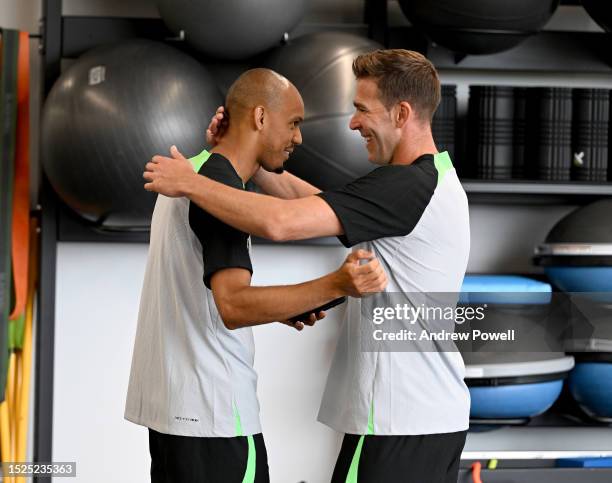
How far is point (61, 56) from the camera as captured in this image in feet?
11.8

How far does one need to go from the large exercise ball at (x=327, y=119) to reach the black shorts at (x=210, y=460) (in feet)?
4.23

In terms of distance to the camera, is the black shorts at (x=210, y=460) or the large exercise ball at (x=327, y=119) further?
the large exercise ball at (x=327, y=119)

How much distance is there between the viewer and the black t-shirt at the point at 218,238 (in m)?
1.95

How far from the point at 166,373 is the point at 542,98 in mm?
2087

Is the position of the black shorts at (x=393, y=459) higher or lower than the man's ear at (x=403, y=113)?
lower

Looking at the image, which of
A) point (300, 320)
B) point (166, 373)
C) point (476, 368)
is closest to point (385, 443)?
point (300, 320)

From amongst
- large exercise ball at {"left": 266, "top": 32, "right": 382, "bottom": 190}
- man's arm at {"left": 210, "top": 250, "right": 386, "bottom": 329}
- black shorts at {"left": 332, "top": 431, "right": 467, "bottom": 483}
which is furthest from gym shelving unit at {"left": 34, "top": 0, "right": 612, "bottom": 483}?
man's arm at {"left": 210, "top": 250, "right": 386, "bottom": 329}

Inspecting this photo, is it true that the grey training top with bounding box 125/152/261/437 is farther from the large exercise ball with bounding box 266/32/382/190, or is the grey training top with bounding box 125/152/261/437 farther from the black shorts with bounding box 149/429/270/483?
the large exercise ball with bounding box 266/32/382/190

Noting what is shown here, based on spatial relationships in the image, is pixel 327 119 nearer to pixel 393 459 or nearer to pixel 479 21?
pixel 479 21

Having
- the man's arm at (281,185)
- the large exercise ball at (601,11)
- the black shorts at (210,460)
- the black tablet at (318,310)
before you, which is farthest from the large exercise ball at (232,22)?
the black shorts at (210,460)

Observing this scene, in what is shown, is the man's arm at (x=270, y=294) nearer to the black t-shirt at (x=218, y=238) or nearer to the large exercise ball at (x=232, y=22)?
the black t-shirt at (x=218, y=238)

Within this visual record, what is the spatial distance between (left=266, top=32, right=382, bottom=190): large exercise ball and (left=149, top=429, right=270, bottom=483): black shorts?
1290 millimetres

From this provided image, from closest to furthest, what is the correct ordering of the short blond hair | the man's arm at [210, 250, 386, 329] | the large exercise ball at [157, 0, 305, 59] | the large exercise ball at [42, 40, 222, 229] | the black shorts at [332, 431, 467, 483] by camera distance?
the man's arm at [210, 250, 386, 329]
the black shorts at [332, 431, 467, 483]
the short blond hair
the large exercise ball at [42, 40, 222, 229]
the large exercise ball at [157, 0, 305, 59]

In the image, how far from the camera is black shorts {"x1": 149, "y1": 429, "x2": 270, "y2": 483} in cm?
202
